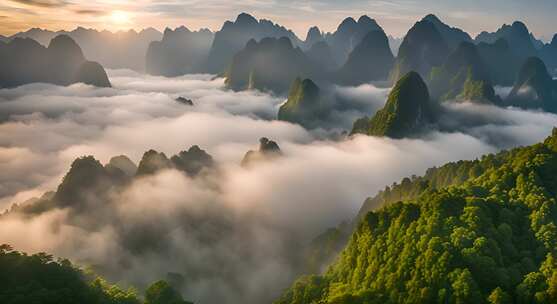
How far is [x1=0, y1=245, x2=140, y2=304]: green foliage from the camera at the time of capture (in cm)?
3525

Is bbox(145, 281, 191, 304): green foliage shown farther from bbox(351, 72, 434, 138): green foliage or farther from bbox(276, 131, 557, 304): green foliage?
bbox(351, 72, 434, 138): green foliage

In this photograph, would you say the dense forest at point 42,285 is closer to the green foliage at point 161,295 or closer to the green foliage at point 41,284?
the green foliage at point 41,284

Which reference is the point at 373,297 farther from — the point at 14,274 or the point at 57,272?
the point at 14,274

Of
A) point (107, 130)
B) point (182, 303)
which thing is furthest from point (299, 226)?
point (107, 130)

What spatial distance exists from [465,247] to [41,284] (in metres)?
33.6

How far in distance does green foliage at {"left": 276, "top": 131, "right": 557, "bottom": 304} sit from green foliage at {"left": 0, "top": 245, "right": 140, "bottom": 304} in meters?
20.0

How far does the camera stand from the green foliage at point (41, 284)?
3525 centimetres

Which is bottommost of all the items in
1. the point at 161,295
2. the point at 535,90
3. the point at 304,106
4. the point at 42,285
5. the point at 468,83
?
the point at 161,295

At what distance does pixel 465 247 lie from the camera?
3734 centimetres

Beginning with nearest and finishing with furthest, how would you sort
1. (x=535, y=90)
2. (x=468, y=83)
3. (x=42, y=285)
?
(x=42, y=285)
(x=468, y=83)
(x=535, y=90)

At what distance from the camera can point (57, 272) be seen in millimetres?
39531

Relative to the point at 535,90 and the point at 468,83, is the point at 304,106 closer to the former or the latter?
the point at 468,83

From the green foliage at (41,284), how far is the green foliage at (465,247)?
1998cm

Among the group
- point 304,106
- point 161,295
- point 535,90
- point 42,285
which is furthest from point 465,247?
point 535,90
